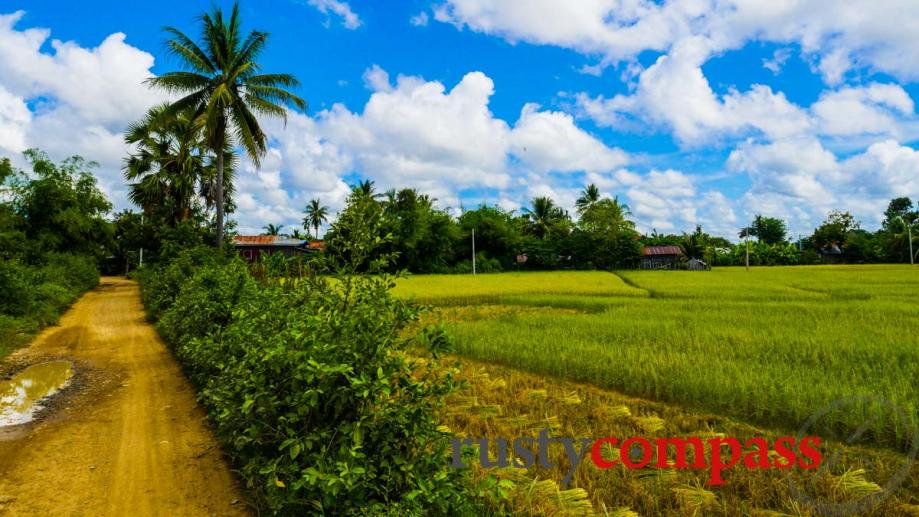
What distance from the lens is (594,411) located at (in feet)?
16.9

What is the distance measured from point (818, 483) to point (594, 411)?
209 centimetres

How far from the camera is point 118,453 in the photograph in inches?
165

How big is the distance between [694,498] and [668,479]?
29 cm

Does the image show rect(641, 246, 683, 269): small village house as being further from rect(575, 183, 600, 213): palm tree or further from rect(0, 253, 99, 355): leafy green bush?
rect(0, 253, 99, 355): leafy green bush

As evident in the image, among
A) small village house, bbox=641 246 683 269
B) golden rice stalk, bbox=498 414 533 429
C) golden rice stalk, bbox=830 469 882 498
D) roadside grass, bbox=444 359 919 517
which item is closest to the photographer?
roadside grass, bbox=444 359 919 517

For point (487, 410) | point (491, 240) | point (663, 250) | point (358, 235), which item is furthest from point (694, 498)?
point (663, 250)

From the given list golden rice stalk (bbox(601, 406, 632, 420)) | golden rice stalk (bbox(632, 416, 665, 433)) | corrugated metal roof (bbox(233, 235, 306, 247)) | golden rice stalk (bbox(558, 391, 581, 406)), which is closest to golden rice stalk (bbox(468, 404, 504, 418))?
golden rice stalk (bbox(558, 391, 581, 406))

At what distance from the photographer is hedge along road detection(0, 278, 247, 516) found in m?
3.38

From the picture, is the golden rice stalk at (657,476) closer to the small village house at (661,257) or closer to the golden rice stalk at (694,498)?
the golden rice stalk at (694,498)

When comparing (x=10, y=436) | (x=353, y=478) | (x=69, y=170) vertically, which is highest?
(x=69, y=170)

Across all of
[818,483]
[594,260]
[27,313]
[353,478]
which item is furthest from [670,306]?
[594,260]

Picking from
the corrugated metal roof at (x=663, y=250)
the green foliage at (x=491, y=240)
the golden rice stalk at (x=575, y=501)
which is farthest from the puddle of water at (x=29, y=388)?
the corrugated metal roof at (x=663, y=250)

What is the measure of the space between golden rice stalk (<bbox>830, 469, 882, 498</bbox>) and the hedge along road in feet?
14.6

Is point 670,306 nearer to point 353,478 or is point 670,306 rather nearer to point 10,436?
point 353,478
